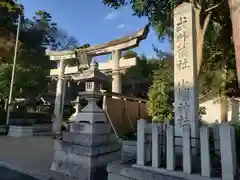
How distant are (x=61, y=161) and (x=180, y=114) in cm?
286

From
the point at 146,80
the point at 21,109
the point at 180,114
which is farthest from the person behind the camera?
the point at 146,80

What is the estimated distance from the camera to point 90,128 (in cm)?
459

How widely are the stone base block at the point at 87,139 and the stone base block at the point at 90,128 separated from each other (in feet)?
0.28

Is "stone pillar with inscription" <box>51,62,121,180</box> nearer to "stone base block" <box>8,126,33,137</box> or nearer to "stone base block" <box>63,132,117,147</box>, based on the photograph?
"stone base block" <box>63,132,117,147</box>

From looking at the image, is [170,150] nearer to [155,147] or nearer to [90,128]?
[155,147]

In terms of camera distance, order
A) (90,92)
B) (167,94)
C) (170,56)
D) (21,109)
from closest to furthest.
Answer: (90,92) < (167,94) < (170,56) < (21,109)

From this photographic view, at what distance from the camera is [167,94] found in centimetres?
951

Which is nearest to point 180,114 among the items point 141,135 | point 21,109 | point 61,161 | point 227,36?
point 141,135

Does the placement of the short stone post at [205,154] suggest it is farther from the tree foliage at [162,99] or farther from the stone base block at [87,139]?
the tree foliage at [162,99]

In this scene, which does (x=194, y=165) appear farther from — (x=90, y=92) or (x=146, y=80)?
(x=146, y=80)

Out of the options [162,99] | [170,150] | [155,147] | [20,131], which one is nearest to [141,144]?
[155,147]

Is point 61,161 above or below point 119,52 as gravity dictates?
below

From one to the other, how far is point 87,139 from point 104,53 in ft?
27.1

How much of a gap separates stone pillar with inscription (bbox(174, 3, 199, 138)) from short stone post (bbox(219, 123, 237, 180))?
100 centimetres
